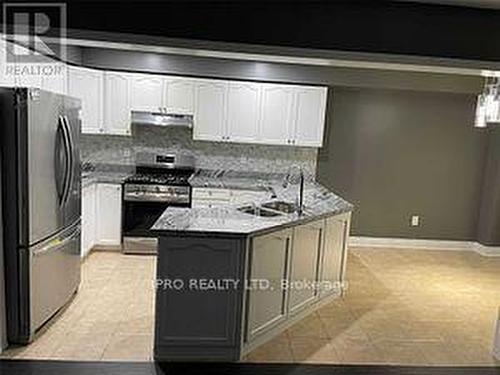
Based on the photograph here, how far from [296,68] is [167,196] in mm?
2300

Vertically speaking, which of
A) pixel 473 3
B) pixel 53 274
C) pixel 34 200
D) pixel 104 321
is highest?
pixel 473 3

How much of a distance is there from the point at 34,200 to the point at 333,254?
2.52 meters

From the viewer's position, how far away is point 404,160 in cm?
648

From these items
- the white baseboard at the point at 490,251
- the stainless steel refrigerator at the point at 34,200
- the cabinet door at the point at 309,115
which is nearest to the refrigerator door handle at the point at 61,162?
the stainless steel refrigerator at the point at 34,200

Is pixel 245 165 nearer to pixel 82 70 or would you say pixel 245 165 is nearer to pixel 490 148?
pixel 82 70

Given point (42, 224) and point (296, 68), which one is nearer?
point (42, 224)

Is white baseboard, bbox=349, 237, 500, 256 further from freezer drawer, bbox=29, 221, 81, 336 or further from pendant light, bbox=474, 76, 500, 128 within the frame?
freezer drawer, bbox=29, 221, 81, 336

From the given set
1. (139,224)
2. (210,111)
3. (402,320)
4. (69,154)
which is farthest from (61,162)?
(402,320)

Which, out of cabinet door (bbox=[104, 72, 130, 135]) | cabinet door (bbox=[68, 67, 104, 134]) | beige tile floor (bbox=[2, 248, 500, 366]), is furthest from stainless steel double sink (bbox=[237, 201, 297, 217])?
cabinet door (bbox=[68, 67, 104, 134])

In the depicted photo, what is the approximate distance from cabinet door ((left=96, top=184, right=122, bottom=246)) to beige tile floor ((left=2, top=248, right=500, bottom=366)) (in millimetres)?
199

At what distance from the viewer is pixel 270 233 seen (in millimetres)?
3248

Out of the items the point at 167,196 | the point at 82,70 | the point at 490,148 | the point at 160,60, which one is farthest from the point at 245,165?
the point at 490,148

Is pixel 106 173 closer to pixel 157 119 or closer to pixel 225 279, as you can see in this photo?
pixel 157 119

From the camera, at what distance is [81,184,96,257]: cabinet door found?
504 centimetres
